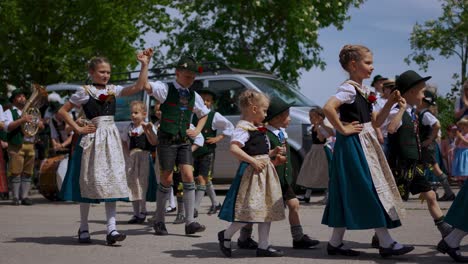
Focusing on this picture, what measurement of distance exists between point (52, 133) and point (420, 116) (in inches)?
316

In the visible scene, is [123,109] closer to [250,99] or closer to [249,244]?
[249,244]

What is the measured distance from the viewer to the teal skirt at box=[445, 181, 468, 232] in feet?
22.7

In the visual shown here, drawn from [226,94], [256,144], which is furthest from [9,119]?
[256,144]

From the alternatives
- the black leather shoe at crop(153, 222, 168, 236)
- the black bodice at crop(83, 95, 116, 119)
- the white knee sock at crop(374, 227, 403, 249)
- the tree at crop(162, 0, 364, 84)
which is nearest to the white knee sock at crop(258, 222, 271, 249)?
the white knee sock at crop(374, 227, 403, 249)

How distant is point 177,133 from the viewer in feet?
30.4

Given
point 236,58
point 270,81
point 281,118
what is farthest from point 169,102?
point 236,58

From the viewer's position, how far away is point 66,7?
26.5 m

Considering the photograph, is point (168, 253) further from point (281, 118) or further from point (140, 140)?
point (140, 140)

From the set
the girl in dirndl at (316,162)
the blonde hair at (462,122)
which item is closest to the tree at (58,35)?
the girl in dirndl at (316,162)

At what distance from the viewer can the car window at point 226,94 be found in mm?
15461

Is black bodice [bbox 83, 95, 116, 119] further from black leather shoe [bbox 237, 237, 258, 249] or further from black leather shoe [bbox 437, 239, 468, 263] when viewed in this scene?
black leather shoe [bbox 437, 239, 468, 263]

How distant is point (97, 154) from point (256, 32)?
1732 centimetres

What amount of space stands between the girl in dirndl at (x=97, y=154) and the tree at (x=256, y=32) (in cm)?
1599

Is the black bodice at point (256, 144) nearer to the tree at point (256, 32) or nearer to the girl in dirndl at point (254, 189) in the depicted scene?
the girl in dirndl at point (254, 189)
